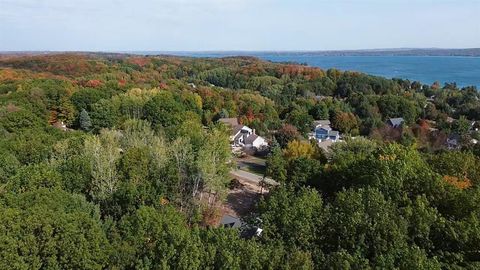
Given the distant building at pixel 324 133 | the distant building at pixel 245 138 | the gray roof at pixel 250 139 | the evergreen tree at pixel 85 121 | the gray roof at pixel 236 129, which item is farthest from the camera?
the distant building at pixel 324 133

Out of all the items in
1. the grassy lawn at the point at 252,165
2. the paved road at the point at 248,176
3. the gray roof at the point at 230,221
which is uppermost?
the gray roof at the point at 230,221

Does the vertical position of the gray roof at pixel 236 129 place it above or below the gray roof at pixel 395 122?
above

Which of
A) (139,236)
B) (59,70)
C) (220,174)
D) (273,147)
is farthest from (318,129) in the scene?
(59,70)

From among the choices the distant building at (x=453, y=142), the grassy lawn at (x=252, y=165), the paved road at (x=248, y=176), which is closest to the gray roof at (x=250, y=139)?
the grassy lawn at (x=252, y=165)

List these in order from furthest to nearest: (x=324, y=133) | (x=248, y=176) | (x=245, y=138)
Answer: (x=324, y=133), (x=245, y=138), (x=248, y=176)

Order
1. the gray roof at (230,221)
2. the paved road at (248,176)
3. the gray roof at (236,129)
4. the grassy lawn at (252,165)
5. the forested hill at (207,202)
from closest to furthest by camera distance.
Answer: the forested hill at (207,202) → the gray roof at (230,221) → the paved road at (248,176) → the grassy lawn at (252,165) → the gray roof at (236,129)

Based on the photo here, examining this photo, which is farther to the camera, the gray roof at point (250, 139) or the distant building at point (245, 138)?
the gray roof at point (250, 139)

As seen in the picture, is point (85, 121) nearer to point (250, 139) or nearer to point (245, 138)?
point (245, 138)

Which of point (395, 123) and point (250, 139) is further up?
point (250, 139)

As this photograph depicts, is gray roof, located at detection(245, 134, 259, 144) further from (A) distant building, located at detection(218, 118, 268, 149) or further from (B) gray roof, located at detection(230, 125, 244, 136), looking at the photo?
(B) gray roof, located at detection(230, 125, 244, 136)

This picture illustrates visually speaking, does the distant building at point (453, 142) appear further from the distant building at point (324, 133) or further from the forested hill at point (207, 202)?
the distant building at point (324, 133)

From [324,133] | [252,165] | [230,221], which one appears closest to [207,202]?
[230,221]
